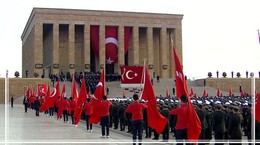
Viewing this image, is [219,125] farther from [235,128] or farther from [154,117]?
[154,117]

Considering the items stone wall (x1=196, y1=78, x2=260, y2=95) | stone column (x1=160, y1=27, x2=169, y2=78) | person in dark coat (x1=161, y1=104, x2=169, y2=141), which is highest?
Answer: stone column (x1=160, y1=27, x2=169, y2=78)

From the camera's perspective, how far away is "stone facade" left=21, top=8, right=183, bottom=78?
5631 cm

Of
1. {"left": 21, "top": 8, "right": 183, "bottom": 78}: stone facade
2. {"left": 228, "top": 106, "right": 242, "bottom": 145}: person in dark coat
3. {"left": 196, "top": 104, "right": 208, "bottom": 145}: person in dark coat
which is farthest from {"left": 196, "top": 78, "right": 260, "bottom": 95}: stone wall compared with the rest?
{"left": 228, "top": 106, "right": 242, "bottom": 145}: person in dark coat

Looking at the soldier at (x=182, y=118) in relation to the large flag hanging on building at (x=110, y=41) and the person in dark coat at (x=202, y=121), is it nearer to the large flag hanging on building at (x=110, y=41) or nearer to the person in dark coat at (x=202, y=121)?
the person in dark coat at (x=202, y=121)

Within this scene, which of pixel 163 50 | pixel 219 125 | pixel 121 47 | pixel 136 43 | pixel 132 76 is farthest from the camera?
pixel 163 50

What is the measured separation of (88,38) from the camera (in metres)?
57.9

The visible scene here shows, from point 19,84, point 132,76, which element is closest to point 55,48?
point 19,84

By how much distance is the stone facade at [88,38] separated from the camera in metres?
56.3

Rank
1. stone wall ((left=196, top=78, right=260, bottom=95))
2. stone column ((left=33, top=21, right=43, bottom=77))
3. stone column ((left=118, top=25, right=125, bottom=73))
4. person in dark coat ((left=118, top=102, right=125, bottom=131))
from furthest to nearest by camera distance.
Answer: stone column ((left=118, top=25, right=125, bottom=73)) < stone column ((left=33, top=21, right=43, bottom=77)) < stone wall ((left=196, top=78, right=260, bottom=95)) < person in dark coat ((left=118, top=102, right=125, bottom=131))

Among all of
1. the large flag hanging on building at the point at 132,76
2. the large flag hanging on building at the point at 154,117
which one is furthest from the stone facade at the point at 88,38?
the large flag hanging on building at the point at 154,117

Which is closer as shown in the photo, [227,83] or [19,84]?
[19,84]

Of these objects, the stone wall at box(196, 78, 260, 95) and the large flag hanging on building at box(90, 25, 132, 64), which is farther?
the large flag hanging on building at box(90, 25, 132, 64)

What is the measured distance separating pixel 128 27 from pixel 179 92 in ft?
164

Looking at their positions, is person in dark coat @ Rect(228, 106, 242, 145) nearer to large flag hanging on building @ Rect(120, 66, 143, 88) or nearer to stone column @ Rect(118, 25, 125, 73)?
large flag hanging on building @ Rect(120, 66, 143, 88)
